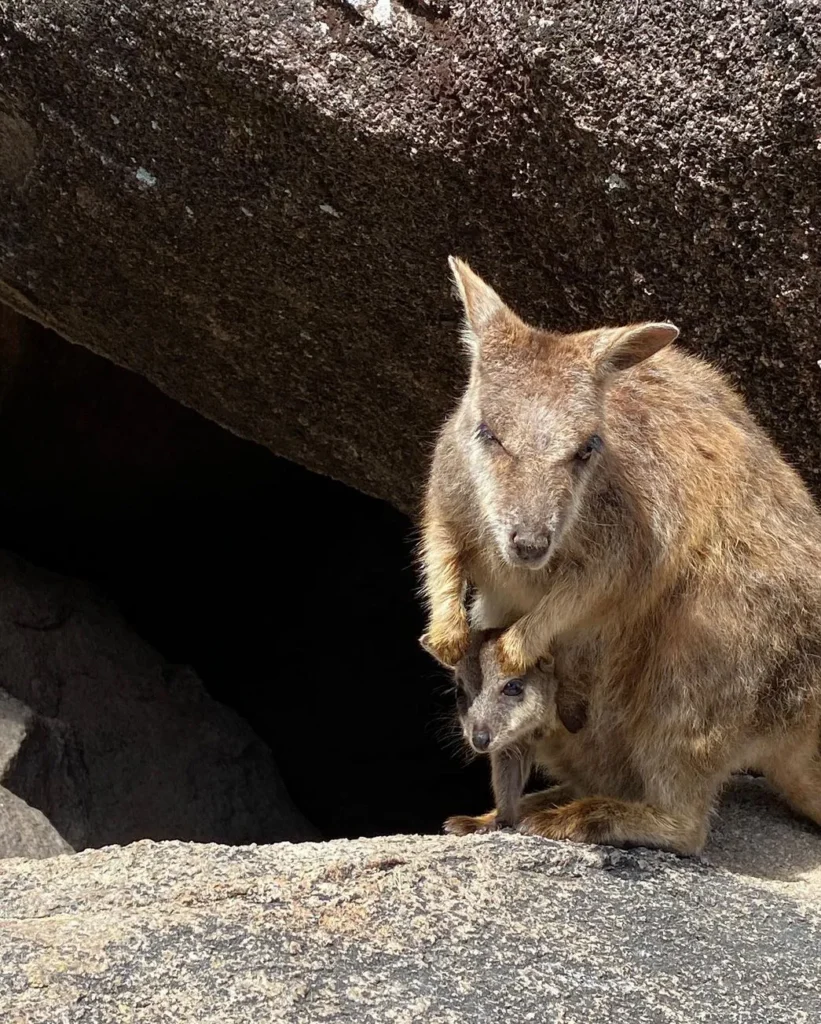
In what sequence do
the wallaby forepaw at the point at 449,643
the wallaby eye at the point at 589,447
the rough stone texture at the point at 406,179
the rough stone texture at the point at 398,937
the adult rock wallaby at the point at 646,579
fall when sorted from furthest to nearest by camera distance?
the wallaby forepaw at the point at 449,643
the rough stone texture at the point at 406,179
the adult rock wallaby at the point at 646,579
the wallaby eye at the point at 589,447
the rough stone texture at the point at 398,937

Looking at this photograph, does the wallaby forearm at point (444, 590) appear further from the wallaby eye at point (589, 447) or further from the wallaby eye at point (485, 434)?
the wallaby eye at point (589, 447)

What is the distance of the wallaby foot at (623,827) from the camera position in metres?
4.80

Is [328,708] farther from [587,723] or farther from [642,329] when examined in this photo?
[642,329]

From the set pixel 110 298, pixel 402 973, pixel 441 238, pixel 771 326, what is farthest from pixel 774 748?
pixel 110 298

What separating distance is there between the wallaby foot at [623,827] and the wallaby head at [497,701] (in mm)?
343

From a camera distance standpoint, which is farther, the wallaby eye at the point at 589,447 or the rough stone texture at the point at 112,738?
the rough stone texture at the point at 112,738

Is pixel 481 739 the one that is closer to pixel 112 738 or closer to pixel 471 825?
pixel 471 825

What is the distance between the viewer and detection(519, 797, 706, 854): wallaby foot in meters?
4.80

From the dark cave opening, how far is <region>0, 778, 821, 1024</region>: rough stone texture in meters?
3.85

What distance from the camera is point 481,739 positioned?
15.8 ft

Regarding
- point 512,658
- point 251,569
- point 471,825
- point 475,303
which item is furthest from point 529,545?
point 251,569

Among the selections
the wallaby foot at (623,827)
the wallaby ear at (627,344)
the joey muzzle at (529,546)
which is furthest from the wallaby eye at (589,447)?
the wallaby foot at (623,827)

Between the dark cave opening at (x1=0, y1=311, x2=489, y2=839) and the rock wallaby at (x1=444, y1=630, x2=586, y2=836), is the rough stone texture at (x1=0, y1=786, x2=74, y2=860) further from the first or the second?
the dark cave opening at (x1=0, y1=311, x2=489, y2=839)

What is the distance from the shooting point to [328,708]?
935cm
